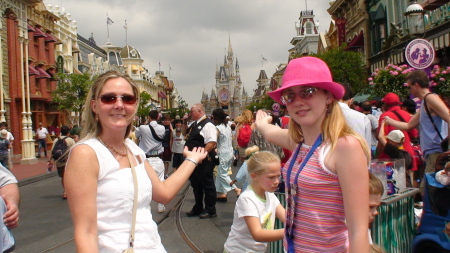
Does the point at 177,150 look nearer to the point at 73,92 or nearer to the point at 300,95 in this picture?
the point at 300,95

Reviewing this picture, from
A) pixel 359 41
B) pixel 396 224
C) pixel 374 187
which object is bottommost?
pixel 396 224

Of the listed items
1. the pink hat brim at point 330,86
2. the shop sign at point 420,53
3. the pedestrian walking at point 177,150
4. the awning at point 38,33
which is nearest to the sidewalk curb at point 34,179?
the pedestrian walking at point 177,150

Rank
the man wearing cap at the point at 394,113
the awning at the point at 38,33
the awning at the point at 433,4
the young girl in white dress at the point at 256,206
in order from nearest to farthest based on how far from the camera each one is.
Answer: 1. the young girl in white dress at the point at 256,206
2. the man wearing cap at the point at 394,113
3. the awning at the point at 433,4
4. the awning at the point at 38,33

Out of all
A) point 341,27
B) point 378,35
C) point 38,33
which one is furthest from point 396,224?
point 341,27

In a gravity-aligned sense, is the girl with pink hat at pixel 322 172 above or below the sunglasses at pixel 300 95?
below

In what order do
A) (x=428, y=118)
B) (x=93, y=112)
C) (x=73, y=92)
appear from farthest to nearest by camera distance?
1. (x=73, y=92)
2. (x=428, y=118)
3. (x=93, y=112)

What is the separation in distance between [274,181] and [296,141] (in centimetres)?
108

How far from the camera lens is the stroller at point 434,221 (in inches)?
140

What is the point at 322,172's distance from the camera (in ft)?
6.13

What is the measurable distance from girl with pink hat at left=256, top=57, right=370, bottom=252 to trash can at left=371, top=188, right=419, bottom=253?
1.58 m

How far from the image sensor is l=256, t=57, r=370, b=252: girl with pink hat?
178cm

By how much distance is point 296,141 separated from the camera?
2.21 metres

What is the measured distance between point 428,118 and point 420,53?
5.55 meters

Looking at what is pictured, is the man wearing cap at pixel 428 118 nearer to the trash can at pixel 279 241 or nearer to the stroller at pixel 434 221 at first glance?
the stroller at pixel 434 221
